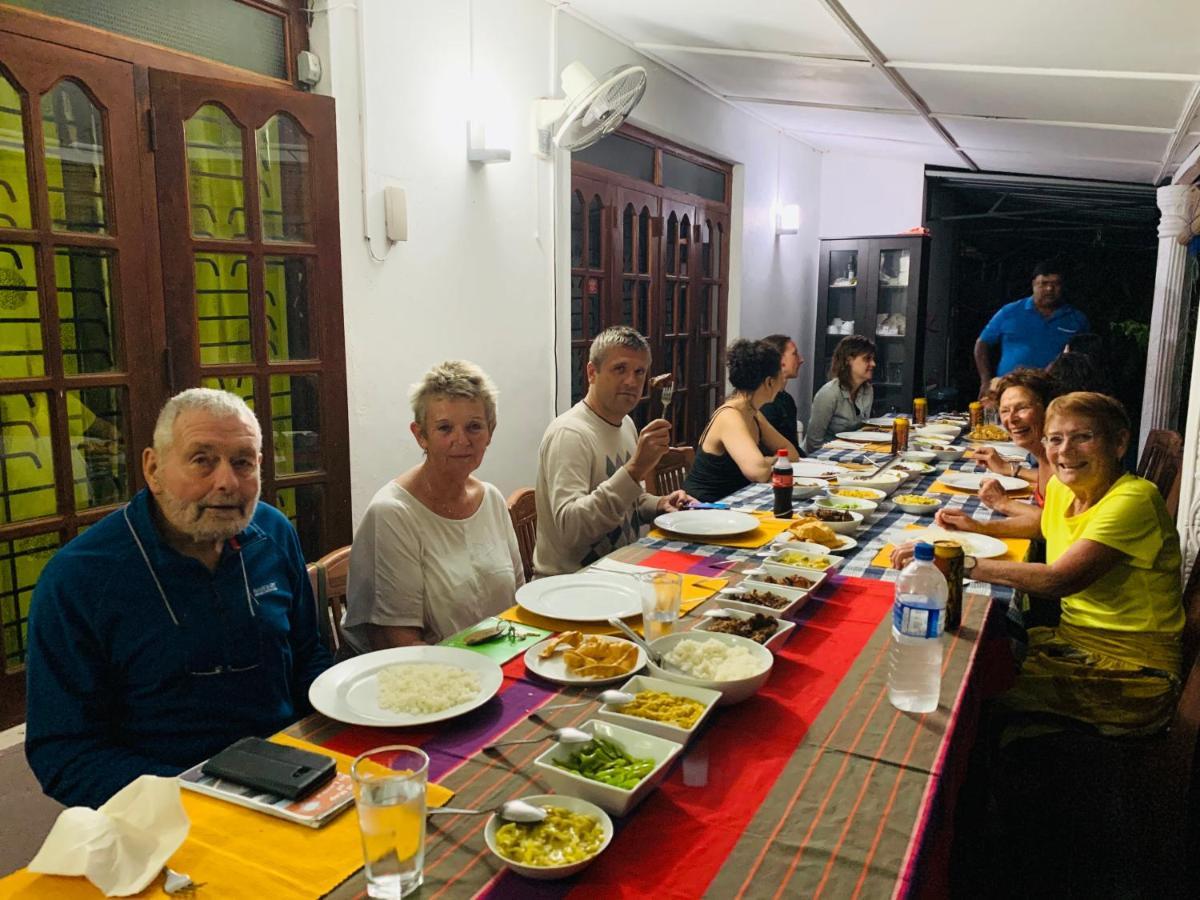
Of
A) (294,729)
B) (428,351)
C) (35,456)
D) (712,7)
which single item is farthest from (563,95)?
(294,729)

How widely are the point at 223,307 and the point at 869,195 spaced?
250 inches

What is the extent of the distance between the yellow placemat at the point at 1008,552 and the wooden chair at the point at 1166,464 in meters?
1.22

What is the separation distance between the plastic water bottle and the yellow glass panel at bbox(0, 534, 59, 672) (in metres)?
2.06

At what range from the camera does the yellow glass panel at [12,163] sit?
83.2 inches

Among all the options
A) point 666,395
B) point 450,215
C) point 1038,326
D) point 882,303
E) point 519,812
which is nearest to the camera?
point 519,812

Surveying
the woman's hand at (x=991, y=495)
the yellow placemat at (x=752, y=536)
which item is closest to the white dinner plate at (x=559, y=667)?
the yellow placemat at (x=752, y=536)

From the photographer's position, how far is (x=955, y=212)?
9.32 metres

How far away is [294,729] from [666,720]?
0.57 m

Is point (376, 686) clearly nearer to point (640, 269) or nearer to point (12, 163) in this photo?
point (12, 163)

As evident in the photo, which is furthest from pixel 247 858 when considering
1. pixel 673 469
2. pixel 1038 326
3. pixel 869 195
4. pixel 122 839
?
pixel 869 195

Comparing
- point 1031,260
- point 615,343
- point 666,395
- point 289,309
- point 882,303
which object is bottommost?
point 666,395

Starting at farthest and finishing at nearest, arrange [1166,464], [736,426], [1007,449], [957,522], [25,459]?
[1007,449] < [1166,464] < [736,426] < [957,522] < [25,459]

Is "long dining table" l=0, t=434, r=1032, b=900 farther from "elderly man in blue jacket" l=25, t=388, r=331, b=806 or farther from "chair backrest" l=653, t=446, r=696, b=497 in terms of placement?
"chair backrest" l=653, t=446, r=696, b=497

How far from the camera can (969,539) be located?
8.02 feet
